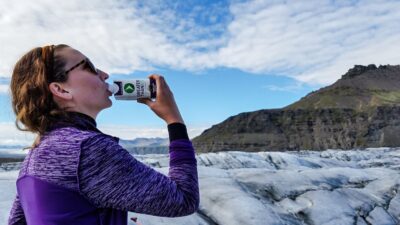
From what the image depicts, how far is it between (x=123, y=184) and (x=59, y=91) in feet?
1.49

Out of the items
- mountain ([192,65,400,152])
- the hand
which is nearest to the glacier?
the hand

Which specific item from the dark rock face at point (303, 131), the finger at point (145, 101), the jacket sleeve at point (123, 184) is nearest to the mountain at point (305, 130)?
the dark rock face at point (303, 131)

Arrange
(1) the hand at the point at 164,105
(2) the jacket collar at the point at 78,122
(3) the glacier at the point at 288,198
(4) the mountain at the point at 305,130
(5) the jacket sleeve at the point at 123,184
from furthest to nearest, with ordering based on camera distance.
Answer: (4) the mountain at the point at 305,130 → (3) the glacier at the point at 288,198 → (1) the hand at the point at 164,105 → (2) the jacket collar at the point at 78,122 → (5) the jacket sleeve at the point at 123,184

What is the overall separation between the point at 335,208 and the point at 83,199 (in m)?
5.17

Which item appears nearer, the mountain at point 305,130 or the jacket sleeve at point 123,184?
the jacket sleeve at point 123,184

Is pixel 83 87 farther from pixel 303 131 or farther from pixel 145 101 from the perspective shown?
pixel 303 131

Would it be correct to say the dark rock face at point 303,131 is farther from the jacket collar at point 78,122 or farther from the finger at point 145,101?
the jacket collar at point 78,122

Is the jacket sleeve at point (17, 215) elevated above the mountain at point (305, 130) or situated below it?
below

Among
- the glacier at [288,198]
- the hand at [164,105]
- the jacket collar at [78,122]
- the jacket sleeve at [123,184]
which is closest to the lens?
the jacket sleeve at [123,184]

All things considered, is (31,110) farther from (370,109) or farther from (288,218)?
(370,109)

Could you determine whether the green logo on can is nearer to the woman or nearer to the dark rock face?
the woman

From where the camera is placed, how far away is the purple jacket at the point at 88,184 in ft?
5.17

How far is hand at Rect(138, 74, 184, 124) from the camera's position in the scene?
1.84 m

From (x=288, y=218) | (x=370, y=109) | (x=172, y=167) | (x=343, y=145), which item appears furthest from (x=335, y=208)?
(x=370, y=109)
